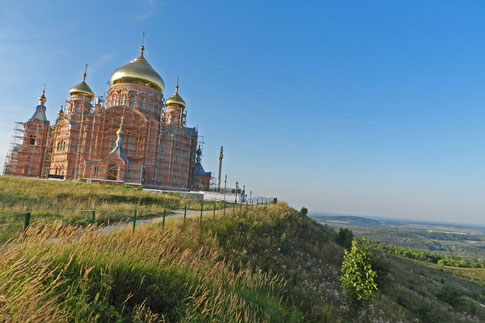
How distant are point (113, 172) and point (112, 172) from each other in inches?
5.0

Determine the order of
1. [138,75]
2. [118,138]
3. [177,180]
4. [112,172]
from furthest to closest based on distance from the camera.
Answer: [138,75], [177,180], [118,138], [112,172]

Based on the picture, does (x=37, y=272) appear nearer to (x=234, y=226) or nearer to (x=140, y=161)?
(x=234, y=226)

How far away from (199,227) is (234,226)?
126 inches

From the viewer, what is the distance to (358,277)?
10227 millimetres

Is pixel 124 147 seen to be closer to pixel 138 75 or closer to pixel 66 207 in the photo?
pixel 138 75

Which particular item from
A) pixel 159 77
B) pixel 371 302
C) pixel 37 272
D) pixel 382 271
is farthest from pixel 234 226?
pixel 159 77

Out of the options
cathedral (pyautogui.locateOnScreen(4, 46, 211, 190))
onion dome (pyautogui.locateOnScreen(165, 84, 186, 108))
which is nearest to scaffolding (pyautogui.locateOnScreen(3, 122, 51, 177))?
cathedral (pyautogui.locateOnScreen(4, 46, 211, 190))

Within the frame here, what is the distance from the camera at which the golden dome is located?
43062 millimetres

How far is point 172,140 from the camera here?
40.6 metres

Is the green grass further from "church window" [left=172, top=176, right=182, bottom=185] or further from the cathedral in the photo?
"church window" [left=172, top=176, right=182, bottom=185]

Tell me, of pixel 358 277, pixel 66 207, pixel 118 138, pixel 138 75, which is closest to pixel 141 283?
pixel 358 277

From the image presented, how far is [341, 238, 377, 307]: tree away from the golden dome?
154ft

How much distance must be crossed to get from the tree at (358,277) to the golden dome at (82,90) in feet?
154

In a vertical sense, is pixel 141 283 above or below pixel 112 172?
below
